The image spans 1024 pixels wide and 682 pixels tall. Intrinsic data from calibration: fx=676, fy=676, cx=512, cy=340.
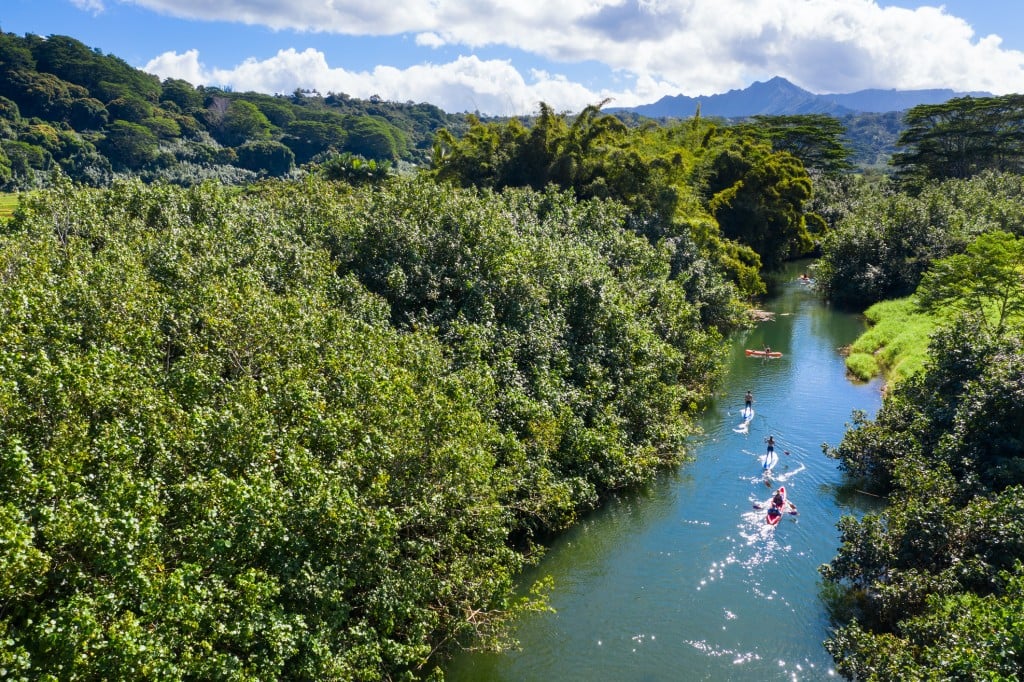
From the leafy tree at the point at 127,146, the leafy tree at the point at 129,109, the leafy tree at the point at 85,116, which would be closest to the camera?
the leafy tree at the point at 127,146

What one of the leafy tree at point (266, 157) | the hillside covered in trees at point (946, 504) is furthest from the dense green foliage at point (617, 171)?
the leafy tree at point (266, 157)

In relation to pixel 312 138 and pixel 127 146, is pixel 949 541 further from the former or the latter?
pixel 312 138

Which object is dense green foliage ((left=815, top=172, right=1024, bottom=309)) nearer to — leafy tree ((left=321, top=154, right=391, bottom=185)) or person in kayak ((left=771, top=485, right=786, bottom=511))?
person in kayak ((left=771, top=485, right=786, bottom=511))

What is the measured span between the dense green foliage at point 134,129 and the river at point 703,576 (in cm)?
8902

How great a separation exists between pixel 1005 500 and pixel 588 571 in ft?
41.1

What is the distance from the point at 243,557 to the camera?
1395cm

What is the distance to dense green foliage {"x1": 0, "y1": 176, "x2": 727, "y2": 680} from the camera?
1184cm

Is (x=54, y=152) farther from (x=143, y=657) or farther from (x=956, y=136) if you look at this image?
(x=956, y=136)

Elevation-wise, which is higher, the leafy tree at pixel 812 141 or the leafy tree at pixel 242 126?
the leafy tree at pixel 242 126

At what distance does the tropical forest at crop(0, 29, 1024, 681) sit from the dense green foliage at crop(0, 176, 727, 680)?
0.10 m

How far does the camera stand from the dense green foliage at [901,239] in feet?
192

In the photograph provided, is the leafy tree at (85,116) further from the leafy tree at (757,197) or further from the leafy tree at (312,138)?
the leafy tree at (757,197)

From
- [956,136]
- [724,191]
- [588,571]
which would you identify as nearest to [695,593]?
[588,571]

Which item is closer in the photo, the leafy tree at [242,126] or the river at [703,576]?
the river at [703,576]
